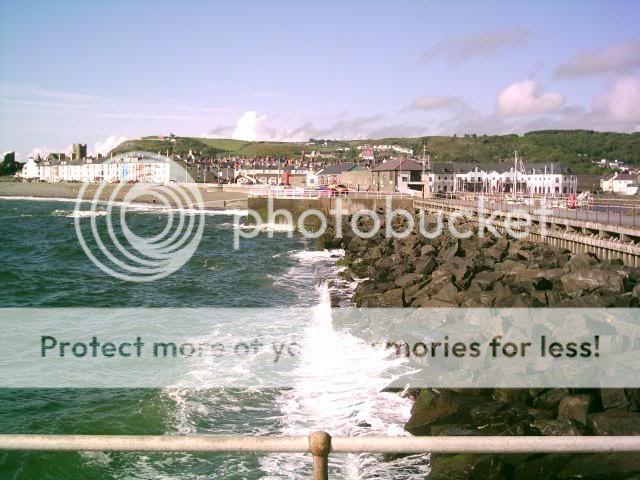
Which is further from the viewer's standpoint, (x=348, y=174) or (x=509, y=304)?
(x=348, y=174)

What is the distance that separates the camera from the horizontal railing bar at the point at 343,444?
103 inches

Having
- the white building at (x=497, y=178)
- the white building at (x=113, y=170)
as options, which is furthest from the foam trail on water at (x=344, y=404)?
the white building at (x=113, y=170)

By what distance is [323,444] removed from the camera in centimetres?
270

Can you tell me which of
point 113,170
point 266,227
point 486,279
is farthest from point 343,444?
point 113,170

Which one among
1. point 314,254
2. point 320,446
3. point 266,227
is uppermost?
point 320,446

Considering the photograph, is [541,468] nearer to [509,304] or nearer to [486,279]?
[509,304]

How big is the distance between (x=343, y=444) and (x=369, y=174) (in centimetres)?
7705

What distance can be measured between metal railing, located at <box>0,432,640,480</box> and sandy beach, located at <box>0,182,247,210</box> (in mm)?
77538

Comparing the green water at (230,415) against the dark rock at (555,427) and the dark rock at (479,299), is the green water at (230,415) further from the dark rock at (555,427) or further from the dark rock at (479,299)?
the dark rock at (479,299)

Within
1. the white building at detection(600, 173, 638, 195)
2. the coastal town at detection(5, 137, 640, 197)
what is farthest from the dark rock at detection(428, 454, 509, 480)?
the white building at detection(600, 173, 638, 195)

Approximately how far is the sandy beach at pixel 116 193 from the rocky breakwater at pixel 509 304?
59375mm

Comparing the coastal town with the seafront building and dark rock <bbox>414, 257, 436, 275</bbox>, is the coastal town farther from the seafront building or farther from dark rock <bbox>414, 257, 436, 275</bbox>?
dark rock <bbox>414, 257, 436, 275</bbox>

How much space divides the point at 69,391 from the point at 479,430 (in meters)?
7.37

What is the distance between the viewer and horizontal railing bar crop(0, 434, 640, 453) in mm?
2627
